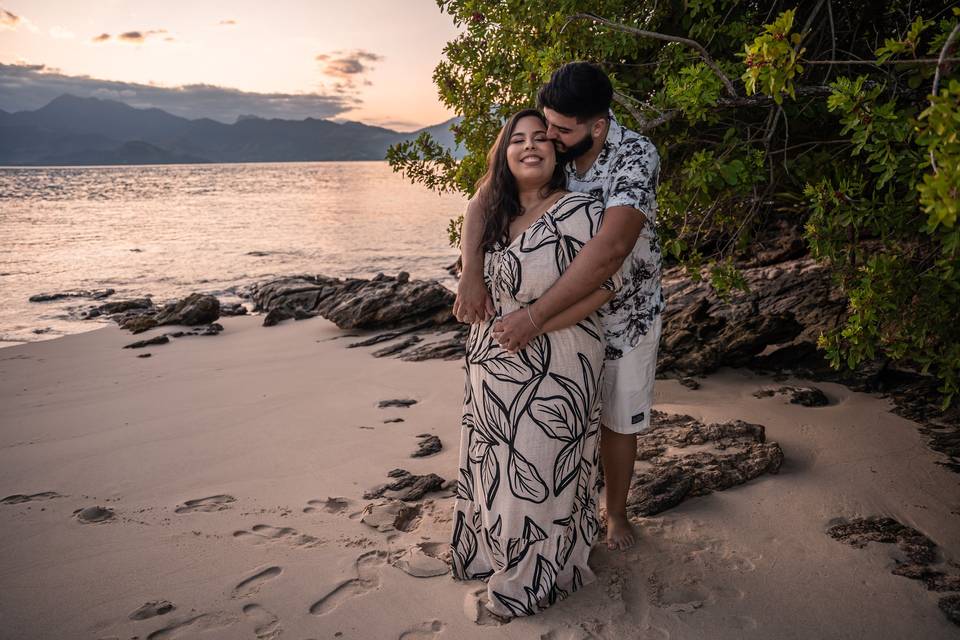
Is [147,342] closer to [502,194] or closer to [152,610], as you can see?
[152,610]

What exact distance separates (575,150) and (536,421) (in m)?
1.37

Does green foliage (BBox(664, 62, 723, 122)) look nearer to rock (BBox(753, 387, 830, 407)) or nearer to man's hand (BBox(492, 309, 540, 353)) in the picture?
man's hand (BBox(492, 309, 540, 353))

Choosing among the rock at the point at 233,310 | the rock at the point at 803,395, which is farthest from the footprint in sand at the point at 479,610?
the rock at the point at 233,310

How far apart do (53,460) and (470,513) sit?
12.8ft

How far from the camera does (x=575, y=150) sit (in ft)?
10.1

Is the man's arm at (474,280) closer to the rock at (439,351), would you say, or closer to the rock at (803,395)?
the rock at (803,395)

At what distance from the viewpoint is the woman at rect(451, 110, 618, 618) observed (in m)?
2.90

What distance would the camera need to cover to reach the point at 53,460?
504 cm

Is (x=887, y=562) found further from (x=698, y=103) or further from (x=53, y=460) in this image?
(x=53, y=460)

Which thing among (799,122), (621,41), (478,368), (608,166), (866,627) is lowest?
(866,627)

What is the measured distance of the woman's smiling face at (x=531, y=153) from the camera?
2955mm

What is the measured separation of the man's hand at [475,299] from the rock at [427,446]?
2.15 meters

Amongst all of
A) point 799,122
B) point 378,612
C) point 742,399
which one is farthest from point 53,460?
point 799,122

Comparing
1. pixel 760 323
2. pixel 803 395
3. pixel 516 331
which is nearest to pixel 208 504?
pixel 516 331
